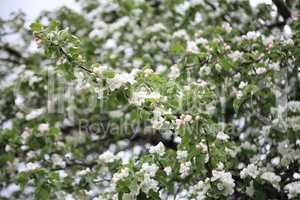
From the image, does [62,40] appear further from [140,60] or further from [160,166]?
[140,60]

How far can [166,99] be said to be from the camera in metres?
2.20

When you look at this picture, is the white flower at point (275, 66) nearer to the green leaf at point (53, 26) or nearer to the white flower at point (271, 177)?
the white flower at point (271, 177)

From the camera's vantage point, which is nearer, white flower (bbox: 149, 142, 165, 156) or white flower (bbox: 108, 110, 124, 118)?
white flower (bbox: 149, 142, 165, 156)

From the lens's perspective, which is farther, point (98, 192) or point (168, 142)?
point (168, 142)

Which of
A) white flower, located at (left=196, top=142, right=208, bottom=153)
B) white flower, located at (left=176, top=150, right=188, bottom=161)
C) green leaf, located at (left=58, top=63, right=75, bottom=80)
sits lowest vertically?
white flower, located at (left=176, top=150, right=188, bottom=161)

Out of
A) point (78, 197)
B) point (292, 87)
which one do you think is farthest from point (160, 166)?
point (292, 87)

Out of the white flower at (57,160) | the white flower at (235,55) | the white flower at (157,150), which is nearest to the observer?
the white flower at (157,150)

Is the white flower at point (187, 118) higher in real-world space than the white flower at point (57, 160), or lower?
higher

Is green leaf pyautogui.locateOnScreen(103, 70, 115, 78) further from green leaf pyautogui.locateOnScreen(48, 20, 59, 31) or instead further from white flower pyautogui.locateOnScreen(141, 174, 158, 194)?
white flower pyautogui.locateOnScreen(141, 174, 158, 194)

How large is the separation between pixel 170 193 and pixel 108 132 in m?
1.64

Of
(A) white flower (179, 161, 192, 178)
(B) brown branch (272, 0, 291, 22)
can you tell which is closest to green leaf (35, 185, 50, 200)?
(A) white flower (179, 161, 192, 178)

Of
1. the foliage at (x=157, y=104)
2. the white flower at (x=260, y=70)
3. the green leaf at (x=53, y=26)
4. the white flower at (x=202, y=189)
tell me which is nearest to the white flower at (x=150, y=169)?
the foliage at (x=157, y=104)

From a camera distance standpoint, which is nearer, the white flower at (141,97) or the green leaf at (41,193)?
the white flower at (141,97)

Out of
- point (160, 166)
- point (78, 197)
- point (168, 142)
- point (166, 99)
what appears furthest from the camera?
point (168, 142)
